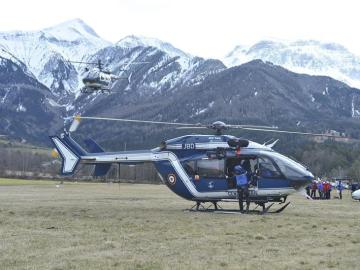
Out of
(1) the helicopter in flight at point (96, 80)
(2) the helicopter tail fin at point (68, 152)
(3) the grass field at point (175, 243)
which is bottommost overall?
(3) the grass field at point (175, 243)

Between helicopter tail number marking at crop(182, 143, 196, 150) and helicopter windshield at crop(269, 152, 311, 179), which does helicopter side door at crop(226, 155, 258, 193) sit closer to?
helicopter windshield at crop(269, 152, 311, 179)

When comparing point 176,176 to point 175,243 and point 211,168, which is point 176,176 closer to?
point 211,168

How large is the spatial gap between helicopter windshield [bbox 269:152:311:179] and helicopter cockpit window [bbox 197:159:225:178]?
6.80 feet

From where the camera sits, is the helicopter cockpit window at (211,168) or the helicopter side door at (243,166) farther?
the helicopter cockpit window at (211,168)

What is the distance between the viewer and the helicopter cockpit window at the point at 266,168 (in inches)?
918

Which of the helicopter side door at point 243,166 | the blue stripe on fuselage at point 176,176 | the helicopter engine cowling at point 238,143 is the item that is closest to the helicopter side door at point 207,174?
the helicopter side door at point 243,166

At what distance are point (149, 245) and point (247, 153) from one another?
1092 cm

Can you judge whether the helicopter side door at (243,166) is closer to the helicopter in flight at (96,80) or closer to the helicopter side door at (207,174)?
the helicopter side door at (207,174)

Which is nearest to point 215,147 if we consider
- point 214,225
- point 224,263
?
point 214,225

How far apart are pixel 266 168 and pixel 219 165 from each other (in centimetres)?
193

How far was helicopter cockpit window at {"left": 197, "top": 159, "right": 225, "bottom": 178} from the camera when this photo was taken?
79.1 ft

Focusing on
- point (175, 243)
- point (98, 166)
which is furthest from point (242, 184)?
point (175, 243)

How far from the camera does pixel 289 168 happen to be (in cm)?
2338

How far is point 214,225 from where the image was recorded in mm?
17844
